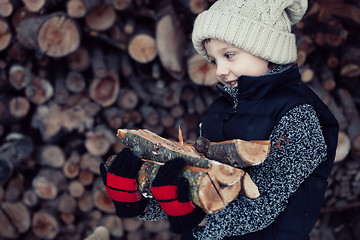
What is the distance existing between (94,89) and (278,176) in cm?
176

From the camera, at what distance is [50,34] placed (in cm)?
214

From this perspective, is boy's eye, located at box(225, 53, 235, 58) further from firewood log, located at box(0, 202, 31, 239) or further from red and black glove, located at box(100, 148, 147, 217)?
firewood log, located at box(0, 202, 31, 239)

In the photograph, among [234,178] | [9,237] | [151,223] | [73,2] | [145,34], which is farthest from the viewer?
[151,223]

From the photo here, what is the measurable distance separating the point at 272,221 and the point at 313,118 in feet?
1.09

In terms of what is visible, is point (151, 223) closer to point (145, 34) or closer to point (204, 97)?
point (204, 97)

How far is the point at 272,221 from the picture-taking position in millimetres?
948

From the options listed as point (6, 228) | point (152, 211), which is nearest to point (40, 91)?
point (6, 228)

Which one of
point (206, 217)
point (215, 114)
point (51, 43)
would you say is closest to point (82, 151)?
point (51, 43)

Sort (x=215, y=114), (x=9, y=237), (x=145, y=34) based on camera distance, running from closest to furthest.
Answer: (x=215, y=114) → (x=145, y=34) → (x=9, y=237)

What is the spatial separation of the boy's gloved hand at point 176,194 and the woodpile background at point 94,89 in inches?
61.4

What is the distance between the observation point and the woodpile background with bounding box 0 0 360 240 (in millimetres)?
2309

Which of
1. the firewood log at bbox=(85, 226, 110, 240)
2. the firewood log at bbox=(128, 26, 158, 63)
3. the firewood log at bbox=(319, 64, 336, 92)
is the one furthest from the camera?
the firewood log at bbox=(319, 64, 336, 92)

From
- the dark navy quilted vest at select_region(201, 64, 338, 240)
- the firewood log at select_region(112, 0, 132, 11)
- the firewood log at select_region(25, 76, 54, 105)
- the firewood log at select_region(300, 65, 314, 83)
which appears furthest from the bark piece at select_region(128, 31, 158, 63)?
the dark navy quilted vest at select_region(201, 64, 338, 240)

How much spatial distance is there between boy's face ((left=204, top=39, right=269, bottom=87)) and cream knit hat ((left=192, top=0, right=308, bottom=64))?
28mm
